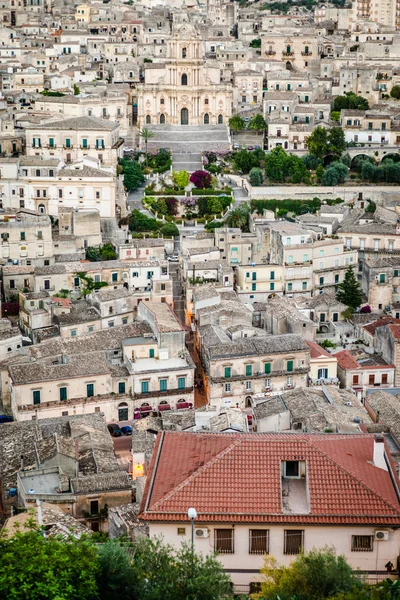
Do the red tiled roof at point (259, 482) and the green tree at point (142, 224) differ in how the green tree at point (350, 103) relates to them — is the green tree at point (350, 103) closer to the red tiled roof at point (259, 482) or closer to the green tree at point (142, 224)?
the green tree at point (142, 224)

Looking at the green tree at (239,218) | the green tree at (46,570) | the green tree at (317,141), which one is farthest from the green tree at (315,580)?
the green tree at (317,141)

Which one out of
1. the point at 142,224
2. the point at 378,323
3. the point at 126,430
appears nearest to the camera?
the point at 126,430

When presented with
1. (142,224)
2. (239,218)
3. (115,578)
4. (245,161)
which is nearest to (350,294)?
(239,218)

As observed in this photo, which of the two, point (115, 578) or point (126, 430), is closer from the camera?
point (115, 578)

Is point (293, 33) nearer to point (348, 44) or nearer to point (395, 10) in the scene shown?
point (348, 44)

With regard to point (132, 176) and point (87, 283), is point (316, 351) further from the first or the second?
point (132, 176)

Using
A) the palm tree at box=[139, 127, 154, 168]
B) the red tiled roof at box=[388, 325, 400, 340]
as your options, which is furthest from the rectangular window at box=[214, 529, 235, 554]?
the palm tree at box=[139, 127, 154, 168]
